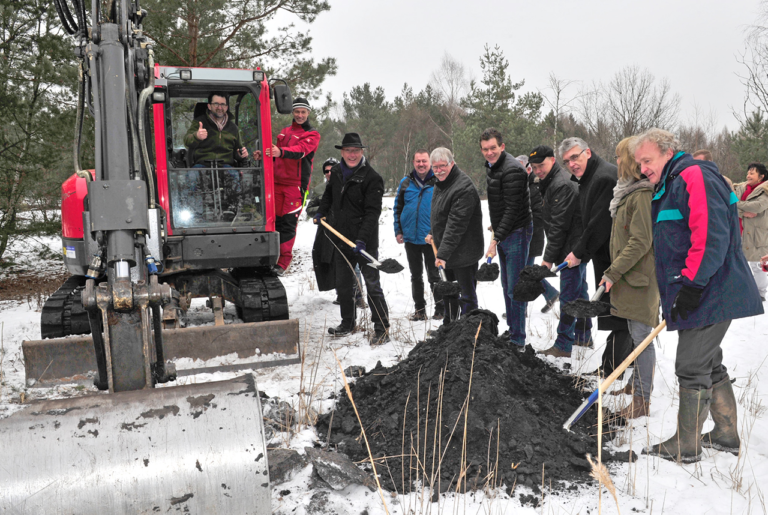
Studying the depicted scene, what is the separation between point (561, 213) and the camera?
15.3 ft

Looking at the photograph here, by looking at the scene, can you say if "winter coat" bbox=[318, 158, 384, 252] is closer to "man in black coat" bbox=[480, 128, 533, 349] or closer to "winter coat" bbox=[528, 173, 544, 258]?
"man in black coat" bbox=[480, 128, 533, 349]

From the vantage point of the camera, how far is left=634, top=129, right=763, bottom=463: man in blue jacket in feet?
9.05

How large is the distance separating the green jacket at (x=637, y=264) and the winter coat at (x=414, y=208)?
2.64 m

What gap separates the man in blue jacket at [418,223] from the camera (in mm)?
6059

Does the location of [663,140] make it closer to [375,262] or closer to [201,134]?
[375,262]

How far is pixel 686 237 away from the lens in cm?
289

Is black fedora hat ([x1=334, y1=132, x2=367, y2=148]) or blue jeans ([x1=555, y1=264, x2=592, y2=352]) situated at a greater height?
black fedora hat ([x1=334, y1=132, x2=367, y2=148])

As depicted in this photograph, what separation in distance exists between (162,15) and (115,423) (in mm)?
9382

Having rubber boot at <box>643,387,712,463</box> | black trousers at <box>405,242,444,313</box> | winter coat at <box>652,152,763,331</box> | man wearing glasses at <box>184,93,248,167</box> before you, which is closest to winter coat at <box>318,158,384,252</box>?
black trousers at <box>405,242,444,313</box>


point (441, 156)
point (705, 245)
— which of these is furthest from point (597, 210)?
point (441, 156)

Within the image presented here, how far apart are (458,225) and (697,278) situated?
2.37 m

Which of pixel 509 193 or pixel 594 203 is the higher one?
pixel 509 193

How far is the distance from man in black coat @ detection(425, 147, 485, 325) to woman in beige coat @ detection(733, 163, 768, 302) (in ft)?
10.7

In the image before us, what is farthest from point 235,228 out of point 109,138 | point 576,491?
point 576,491
